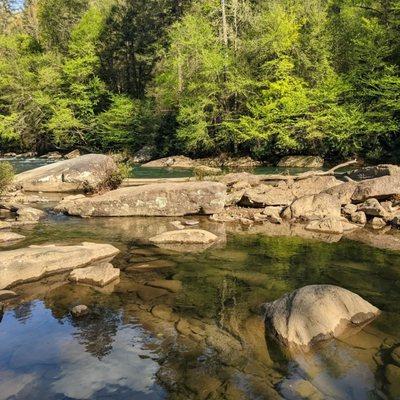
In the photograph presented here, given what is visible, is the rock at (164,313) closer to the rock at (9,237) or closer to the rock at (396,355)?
the rock at (396,355)

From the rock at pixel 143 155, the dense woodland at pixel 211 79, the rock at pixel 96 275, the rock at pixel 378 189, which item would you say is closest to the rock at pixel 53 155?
the dense woodland at pixel 211 79

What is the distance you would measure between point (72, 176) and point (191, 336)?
1391 centimetres

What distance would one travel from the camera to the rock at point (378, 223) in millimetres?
12234

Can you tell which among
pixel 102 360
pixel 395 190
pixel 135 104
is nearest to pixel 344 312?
pixel 102 360

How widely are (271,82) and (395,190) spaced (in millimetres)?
20900

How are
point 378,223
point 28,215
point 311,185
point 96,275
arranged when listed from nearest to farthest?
point 96,275, point 378,223, point 28,215, point 311,185

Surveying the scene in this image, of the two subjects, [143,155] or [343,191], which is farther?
[143,155]

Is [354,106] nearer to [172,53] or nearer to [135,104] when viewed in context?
[172,53]

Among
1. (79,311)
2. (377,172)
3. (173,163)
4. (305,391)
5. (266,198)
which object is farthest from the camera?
(173,163)

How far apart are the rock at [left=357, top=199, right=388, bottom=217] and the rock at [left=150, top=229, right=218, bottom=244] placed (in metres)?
5.52

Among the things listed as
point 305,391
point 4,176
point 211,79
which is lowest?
point 305,391

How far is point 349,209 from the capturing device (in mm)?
13367

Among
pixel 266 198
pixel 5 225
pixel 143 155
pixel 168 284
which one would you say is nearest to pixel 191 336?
pixel 168 284

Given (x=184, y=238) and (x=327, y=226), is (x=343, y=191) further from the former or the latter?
(x=184, y=238)
